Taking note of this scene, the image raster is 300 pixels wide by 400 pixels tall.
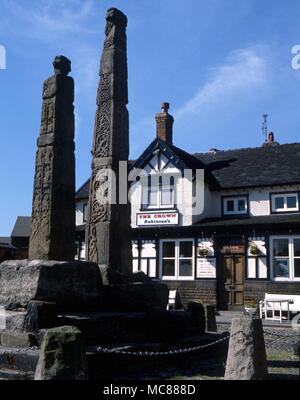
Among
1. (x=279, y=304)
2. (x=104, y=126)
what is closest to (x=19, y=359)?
(x=104, y=126)

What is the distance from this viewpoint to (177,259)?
23.4 meters

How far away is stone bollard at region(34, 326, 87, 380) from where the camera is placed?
15.0 feet

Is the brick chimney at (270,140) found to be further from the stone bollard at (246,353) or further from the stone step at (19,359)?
the stone step at (19,359)

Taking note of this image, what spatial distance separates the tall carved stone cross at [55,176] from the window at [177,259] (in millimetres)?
15120

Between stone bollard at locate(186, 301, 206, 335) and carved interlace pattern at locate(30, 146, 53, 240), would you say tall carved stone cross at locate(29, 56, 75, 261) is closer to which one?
carved interlace pattern at locate(30, 146, 53, 240)

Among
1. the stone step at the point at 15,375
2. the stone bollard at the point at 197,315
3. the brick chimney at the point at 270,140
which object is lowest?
the stone step at the point at 15,375

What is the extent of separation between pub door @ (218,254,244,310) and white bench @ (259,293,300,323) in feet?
7.14

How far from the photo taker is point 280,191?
73.3ft

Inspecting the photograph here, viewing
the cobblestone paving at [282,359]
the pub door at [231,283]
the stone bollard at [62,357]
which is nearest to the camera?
the stone bollard at [62,357]

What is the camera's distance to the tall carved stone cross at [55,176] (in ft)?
27.0

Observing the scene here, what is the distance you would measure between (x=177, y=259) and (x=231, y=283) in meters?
2.87

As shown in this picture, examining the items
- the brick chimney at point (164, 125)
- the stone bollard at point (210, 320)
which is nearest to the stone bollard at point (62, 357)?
the stone bollard at point (210, 320)

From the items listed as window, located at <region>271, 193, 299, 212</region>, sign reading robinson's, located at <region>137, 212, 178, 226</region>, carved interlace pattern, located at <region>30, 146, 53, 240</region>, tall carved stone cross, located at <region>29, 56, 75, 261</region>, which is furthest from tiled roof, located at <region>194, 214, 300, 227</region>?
carved interlace pattern, located at <region>30, 146, 53, 240</region>
